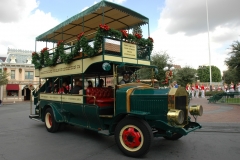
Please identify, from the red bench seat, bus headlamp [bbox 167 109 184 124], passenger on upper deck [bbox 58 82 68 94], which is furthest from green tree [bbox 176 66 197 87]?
bus headlamp [bbox 167 109 184 124]

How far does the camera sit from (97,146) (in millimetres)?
5742

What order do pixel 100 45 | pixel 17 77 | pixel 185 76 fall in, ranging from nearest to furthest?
pixel 100 45 → pixel 185 76 → pixel 17 77

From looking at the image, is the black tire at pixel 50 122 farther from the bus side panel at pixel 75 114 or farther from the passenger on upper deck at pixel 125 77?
the passenger on upper deck at pixel 125 77

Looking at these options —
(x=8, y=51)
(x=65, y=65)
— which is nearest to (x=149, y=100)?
(x=65, y=65)

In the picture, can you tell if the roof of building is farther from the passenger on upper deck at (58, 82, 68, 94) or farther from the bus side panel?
the bus side panel

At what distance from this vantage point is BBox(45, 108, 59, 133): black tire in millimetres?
7380

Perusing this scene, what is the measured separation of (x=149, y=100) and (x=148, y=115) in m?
0.36

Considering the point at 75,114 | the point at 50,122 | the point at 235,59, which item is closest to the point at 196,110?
the point at 75,114

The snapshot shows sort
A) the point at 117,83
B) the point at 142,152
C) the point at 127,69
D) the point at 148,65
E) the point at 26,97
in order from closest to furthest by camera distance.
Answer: the point at 142,152
the point at 117,83
the point at 127,69
the point at 148,65
the point at 26,97

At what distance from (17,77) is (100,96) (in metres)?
35.8

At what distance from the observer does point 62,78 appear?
778 centimetres

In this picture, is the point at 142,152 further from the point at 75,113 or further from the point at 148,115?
the point at 75,113

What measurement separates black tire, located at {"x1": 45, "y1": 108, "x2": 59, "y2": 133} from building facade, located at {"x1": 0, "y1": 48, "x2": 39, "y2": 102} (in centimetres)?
3064

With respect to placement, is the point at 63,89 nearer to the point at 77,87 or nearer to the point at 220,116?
the point at 77,87
